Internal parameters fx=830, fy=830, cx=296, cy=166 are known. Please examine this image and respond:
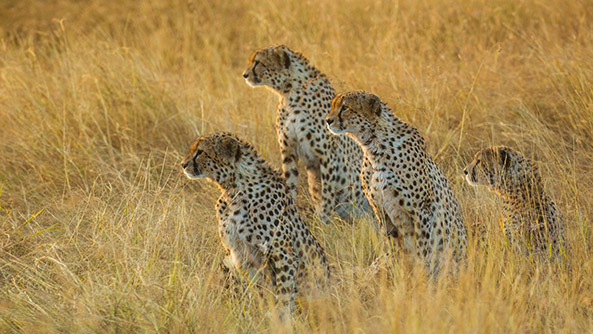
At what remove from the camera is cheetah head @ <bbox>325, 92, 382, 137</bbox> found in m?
3.79

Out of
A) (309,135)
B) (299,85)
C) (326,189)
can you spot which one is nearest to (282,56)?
(299,85)

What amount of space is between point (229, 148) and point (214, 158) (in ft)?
0.26

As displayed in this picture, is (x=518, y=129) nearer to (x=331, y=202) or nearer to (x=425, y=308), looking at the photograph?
(x=331, y=202)

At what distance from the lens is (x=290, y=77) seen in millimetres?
4922

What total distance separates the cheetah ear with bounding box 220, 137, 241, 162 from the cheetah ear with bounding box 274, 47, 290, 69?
1281mm

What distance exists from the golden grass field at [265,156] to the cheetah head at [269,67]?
2.25 ft

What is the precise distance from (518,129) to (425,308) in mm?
2562

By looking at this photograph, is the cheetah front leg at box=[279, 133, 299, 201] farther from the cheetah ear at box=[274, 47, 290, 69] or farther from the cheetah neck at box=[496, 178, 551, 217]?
the cheetah neck at box=[496, 178, 551, 217]

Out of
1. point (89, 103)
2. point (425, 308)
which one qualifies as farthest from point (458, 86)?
point (425, 308)

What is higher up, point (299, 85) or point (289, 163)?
point (299, 85)

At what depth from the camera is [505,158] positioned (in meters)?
4.26

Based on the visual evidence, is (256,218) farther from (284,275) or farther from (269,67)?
(269,67)

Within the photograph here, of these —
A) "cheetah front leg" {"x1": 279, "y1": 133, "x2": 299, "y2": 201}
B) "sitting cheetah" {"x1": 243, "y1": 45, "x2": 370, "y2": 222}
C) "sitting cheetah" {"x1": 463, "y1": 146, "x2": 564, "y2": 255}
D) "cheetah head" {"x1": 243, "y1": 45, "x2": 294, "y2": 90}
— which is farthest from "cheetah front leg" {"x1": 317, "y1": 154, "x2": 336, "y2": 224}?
"sitting cheetah" {"x1": 463, "y1": 146, "x2": 564, "y2": 255}

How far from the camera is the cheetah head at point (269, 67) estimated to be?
4.84 meters
